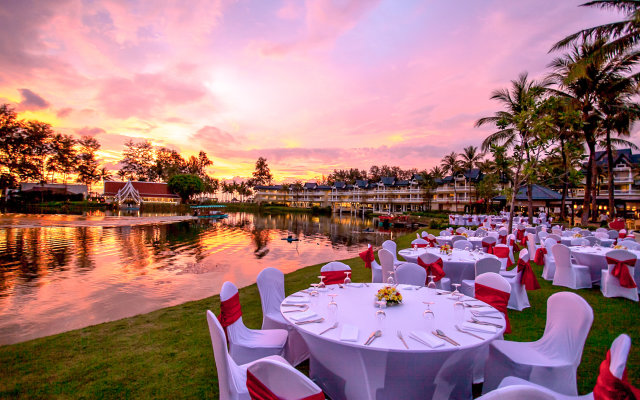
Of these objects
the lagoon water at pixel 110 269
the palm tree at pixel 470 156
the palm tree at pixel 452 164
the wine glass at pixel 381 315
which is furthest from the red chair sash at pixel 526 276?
the palm tree at pixel 452 164

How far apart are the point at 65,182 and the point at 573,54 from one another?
303 ft

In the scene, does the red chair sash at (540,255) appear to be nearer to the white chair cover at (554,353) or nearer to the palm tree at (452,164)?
the white chair cover at (554,353)

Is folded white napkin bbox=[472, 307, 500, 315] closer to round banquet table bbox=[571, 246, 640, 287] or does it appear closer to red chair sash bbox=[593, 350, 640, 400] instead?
red chair sash bbox=[593, 350, 640, 400]

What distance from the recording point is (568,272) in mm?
8078

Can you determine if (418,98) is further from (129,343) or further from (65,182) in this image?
(65,182)

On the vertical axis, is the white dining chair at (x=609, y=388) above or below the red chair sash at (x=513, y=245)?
above

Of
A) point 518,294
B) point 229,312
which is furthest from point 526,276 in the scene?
point 229,312

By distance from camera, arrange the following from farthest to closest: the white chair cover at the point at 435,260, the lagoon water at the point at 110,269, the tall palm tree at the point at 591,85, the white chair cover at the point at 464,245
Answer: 1. the tall palm tree at the point at 591,85
2. the white chair cover at the point at 464,245
3. the lagoon water at the point at 110,269
4. the white chair cover at the point at 435,260

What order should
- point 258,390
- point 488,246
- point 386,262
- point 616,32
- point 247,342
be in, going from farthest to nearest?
point 616,32 → point 488,246 → point 386,262 → point 247,342 → point 258,390

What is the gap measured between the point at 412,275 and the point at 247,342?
11.4ft

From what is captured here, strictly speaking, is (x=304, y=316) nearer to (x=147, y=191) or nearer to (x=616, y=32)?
(x=616, y=32)

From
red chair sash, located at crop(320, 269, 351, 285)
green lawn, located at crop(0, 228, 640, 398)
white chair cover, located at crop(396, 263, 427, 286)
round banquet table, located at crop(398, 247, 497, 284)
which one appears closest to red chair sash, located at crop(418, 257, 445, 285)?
white chair cover, located at crop(396, 263, 427, 286)

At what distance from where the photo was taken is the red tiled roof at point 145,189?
231 feet

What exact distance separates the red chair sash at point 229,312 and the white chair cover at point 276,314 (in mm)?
760
